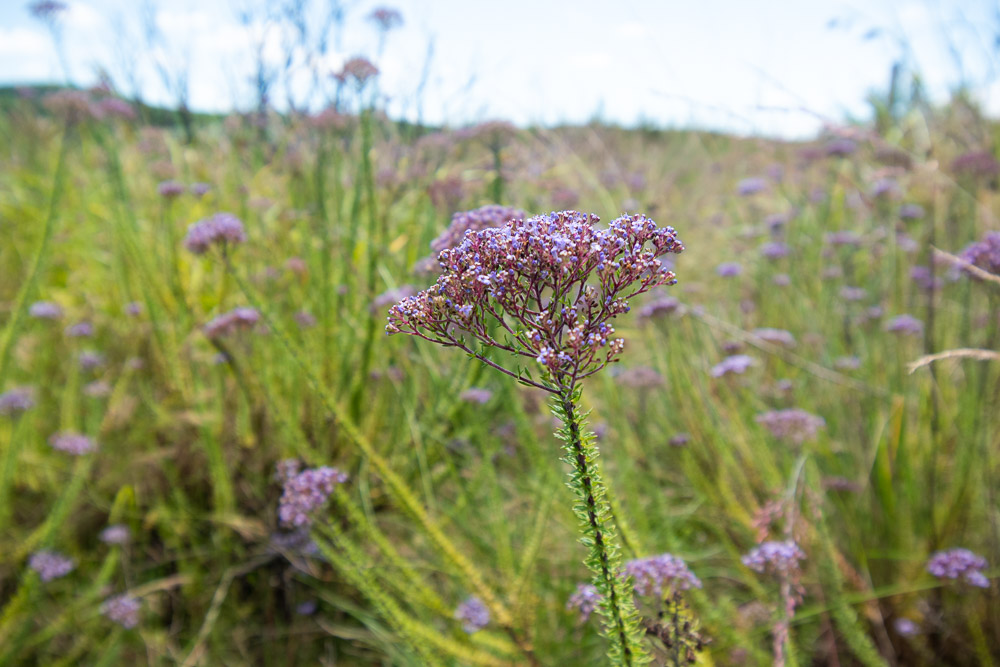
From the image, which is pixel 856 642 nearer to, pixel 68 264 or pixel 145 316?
pixel 145 316

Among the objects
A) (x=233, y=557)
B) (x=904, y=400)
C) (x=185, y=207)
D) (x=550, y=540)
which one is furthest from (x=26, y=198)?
(x=904, y=400)

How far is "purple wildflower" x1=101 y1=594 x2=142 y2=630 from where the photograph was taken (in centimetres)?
216

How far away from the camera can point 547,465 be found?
1.73 metres

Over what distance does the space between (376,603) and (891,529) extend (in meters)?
1.99

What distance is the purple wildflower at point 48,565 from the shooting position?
7.49 ft

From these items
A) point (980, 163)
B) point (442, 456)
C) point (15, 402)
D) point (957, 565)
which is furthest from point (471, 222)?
point (980, 163)

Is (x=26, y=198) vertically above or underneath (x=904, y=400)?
above

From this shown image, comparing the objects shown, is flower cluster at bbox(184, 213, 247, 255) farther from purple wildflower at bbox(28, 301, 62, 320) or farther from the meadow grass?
purple wildflower at bbox(28, 301, 62, 320)

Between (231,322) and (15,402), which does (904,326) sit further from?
(15,402)

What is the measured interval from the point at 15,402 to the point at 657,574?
267 centimetres

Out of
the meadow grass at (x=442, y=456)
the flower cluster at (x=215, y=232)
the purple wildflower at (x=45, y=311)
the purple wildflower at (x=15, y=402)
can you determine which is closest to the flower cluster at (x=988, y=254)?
the meadow grass at (x=442, y=456)

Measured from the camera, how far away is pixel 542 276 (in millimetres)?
891

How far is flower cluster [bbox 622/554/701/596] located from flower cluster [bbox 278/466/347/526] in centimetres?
72

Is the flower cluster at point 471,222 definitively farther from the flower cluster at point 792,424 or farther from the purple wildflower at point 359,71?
the flower cluster at point 792,424
